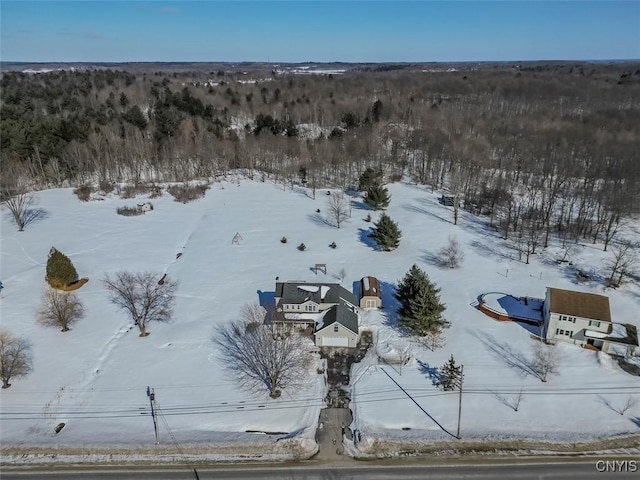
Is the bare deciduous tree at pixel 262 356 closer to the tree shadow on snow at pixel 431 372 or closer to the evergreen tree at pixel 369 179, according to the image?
the tree shadow on snow at pixel 431 372

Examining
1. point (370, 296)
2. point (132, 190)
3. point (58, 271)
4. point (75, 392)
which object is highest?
point (58, 271)

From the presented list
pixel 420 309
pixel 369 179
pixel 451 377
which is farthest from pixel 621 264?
pixel 369 179

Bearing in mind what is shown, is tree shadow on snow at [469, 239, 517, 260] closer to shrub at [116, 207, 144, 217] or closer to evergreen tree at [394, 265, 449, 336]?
evergreen tree at [394, 265, 449, 336]

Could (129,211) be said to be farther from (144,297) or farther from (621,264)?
(621,264)

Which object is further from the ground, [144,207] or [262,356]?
[262,356]

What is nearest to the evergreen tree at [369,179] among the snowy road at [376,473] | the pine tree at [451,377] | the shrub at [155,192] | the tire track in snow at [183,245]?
the tire track in snow at [183,245]

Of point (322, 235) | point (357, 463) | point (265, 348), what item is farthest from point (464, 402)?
point (322, 235)

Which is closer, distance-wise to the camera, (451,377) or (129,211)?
(451,377)

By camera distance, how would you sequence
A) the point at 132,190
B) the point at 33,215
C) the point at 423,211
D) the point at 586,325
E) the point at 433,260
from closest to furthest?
the point at 586,325, the point at 433,260, the point at 33,215, the point at 423,211, the point at 132,190
